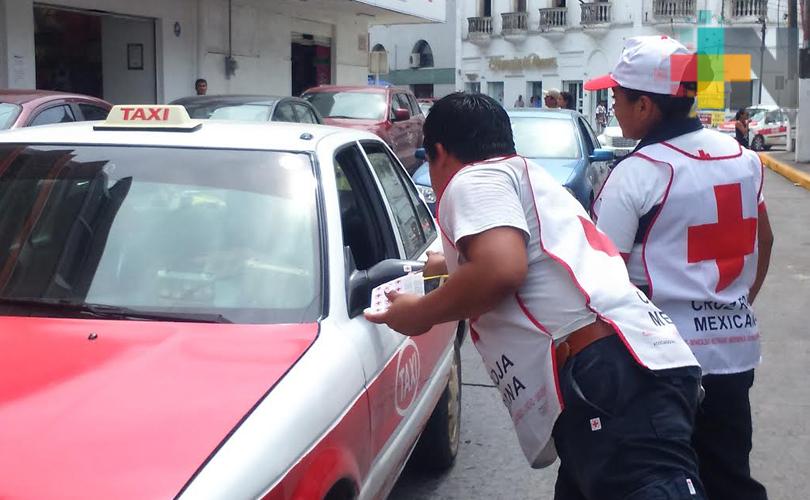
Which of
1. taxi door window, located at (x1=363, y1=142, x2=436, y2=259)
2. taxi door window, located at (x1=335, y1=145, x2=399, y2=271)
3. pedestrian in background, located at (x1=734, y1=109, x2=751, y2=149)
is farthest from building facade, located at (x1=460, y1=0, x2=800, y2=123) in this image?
taxi door window, located at (x1=335, y1=145, x2=399, y2=271)

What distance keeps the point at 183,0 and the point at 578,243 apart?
17474 millimetres

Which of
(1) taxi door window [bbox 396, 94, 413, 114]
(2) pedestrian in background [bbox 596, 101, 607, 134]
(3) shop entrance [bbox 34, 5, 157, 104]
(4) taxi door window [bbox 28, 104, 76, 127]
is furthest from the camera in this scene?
(2) pedestrian in background [bbox 596, 101, 607, 134]

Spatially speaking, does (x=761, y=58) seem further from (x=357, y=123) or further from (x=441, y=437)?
(x=441, y=437)

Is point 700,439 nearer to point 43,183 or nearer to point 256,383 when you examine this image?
point 256,383

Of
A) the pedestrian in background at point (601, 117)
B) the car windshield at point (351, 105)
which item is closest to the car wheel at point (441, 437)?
the car windshield at point (351, 105)

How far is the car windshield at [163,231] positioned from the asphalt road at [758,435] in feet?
5.53

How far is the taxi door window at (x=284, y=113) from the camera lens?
12734 mm

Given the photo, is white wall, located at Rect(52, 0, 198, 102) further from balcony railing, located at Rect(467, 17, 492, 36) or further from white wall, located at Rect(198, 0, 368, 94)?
balcony railing, located at Rect(467, 17, 492, 36)

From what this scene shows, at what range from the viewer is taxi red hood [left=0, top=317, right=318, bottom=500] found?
2.08m

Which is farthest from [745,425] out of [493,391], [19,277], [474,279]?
[493,391]

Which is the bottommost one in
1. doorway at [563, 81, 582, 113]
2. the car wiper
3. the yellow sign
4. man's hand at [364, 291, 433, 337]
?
the car wiper

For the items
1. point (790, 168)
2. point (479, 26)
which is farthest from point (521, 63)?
point (790, 168)

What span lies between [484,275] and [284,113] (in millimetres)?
11002

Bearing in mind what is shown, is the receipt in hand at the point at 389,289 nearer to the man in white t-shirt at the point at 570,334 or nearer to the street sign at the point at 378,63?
the man in white t-shirt at the point at 570,334
